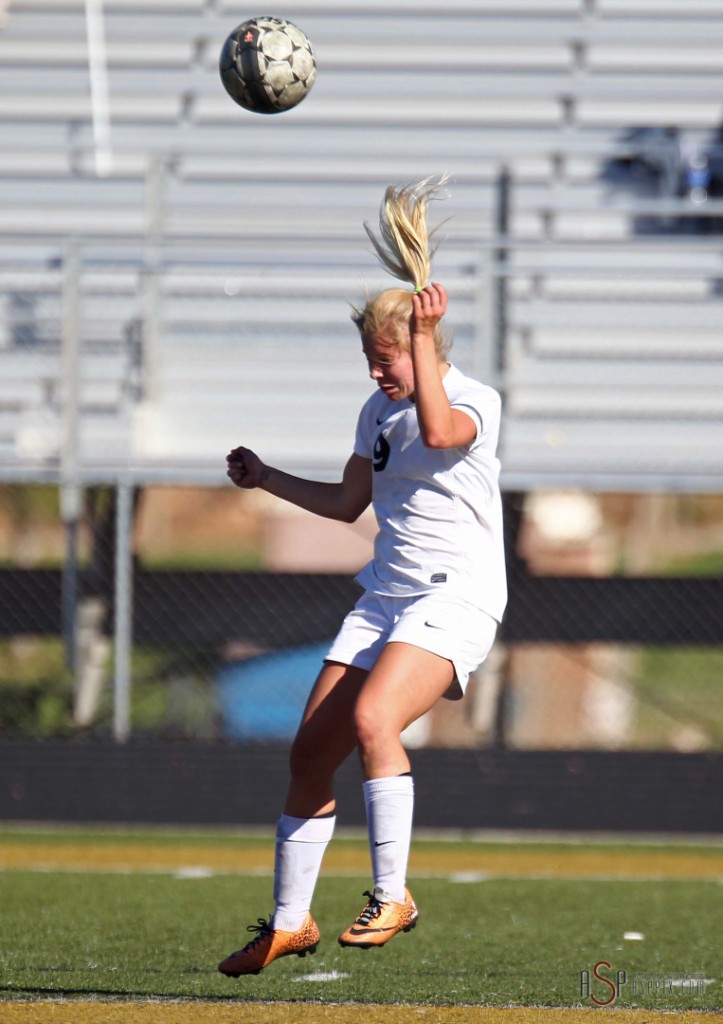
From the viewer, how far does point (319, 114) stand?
11094 millimetres

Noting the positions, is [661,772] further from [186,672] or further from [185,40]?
[185,40]

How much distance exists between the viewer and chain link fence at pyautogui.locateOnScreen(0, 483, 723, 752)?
9.70 metres

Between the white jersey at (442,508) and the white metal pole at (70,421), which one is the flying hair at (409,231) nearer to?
the white jersey at (442,508)

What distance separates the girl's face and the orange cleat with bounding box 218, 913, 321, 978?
1393 millimetres

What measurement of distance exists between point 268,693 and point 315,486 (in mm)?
7575

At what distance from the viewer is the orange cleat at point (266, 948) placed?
3889mm

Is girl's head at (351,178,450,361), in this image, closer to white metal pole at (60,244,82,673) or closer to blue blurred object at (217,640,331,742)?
white metal pole at (60,244,82,673)

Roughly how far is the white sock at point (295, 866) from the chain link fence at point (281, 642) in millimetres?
4892

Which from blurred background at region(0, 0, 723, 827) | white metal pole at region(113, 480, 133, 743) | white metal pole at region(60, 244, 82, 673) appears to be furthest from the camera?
blurred background at region(0, 0, 723, 827)

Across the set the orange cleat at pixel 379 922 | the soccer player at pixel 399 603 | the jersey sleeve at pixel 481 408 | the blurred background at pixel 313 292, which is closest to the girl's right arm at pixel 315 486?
the soccer player at pixel 399 603

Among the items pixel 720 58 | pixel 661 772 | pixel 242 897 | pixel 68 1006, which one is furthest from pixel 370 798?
pixel 720 58

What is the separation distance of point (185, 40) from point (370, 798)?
8.53 m

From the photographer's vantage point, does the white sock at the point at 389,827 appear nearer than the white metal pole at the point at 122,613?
Yes

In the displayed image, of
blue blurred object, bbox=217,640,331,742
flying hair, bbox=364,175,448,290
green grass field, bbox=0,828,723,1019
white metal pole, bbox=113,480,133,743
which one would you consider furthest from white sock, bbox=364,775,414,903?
blue blurred object, bbox=217,640,331,742
